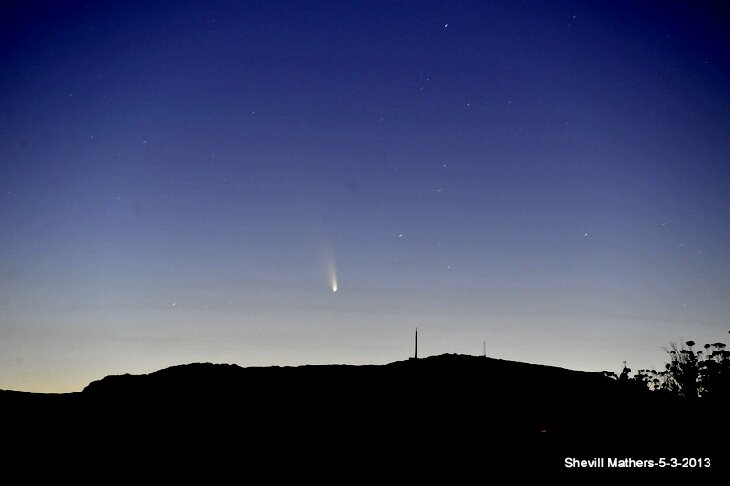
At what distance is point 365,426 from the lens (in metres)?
24.4

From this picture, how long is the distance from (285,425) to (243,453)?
2823mm

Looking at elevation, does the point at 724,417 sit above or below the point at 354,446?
above

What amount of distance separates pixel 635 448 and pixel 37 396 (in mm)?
34515

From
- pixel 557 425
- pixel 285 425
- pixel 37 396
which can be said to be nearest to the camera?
pixel 557 425

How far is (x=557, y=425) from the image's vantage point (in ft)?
76.7

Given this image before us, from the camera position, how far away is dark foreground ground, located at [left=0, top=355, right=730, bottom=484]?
2044 centimetres

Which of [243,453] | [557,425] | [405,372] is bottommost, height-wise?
[243,453]

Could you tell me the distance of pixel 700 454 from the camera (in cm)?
1853

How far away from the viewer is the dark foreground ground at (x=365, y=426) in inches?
805

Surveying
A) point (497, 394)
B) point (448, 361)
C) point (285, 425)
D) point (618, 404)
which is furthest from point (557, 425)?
point (285, 425)

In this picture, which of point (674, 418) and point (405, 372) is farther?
point (405, 372)

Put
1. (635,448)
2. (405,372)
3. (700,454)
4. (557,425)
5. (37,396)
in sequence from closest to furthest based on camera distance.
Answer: (700,454) < (635,448) < (557,425) < (405,372) < (37,396)

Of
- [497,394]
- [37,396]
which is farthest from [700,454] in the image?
[37,396]

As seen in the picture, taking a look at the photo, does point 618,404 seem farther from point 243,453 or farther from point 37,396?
point 37,396
